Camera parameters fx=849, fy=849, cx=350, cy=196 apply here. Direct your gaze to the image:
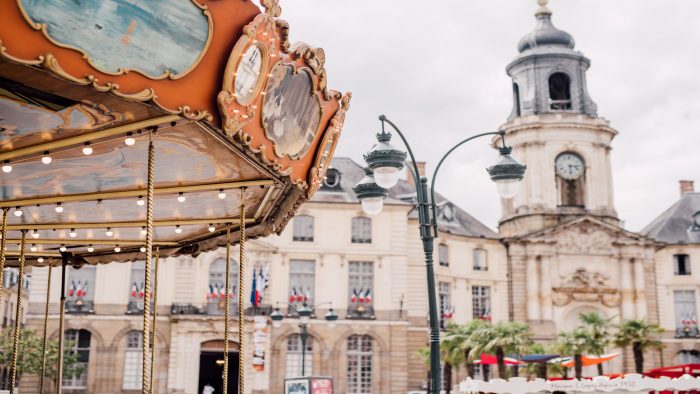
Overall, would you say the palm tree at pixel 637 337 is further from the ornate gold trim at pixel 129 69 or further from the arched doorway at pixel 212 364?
the ornate gold trim at pixel 129 69

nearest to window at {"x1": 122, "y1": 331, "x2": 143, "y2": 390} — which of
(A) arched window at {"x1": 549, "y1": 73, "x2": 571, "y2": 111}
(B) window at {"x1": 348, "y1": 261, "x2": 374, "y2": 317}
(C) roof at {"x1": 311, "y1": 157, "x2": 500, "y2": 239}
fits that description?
(B) window at {"x1": 348, "y1": 261, "x2": 374, "y2": 317}

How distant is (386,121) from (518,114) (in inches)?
1487

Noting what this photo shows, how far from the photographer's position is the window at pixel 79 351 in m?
38.8

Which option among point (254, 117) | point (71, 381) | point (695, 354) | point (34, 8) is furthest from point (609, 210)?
point (34, 8)

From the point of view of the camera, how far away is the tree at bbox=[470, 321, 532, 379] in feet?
109

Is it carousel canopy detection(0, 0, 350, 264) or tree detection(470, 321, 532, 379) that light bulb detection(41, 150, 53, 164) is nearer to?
carousel canopy detection(0, 0, 350, 264)

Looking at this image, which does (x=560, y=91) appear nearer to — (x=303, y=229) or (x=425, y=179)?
(x=303, y=229)

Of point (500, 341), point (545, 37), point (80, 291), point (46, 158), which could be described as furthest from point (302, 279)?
point (46, 158)

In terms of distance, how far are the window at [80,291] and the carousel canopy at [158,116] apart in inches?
1056

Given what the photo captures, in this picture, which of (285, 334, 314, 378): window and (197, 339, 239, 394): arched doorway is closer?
(197, 339, 239, 394): arched doorway

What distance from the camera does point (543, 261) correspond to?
46.6m

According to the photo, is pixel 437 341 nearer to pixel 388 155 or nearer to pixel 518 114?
pixel 388 155

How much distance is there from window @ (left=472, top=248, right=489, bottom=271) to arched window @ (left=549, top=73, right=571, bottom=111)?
387 inches

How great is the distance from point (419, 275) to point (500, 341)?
33.0ft
